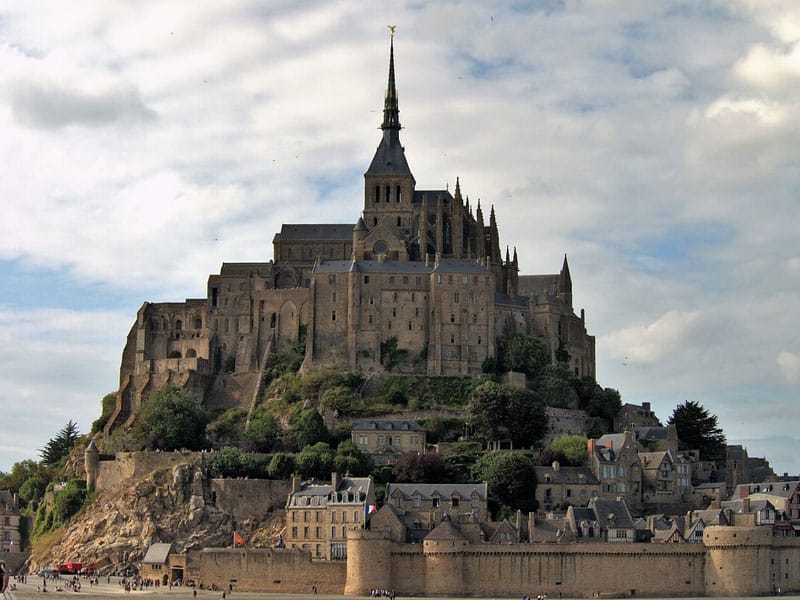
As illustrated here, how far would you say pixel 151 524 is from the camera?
82.3 meters

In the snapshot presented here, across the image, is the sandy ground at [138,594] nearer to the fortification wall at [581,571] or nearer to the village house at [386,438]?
the fortification wall at [581,571]

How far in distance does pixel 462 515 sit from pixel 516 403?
1525cm

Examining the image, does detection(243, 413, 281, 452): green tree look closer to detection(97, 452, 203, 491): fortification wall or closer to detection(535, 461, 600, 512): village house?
detection(97, 452, 203, 491): fortification wall

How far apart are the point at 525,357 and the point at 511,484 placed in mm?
18665

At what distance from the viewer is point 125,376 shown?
10575 cm

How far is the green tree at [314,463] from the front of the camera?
3322 inches

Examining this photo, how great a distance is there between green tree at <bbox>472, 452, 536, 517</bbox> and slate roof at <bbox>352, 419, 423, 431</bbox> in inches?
363

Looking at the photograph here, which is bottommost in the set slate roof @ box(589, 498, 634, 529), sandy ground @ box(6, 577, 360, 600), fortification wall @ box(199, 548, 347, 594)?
sandy ground @ box(6, 577, 360, 600)

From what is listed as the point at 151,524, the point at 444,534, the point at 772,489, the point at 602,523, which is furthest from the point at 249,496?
the point at 772,489

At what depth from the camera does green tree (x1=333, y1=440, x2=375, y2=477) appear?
84.2m

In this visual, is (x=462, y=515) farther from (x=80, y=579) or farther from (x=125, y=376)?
(x=125, y=376)

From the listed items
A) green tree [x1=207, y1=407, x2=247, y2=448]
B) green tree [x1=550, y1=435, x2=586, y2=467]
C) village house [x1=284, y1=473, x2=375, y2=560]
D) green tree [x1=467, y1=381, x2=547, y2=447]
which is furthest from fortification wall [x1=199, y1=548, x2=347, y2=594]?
green tree [x1=207, y1=407, x2=247, y2=448]

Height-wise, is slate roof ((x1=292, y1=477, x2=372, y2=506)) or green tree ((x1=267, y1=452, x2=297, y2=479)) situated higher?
green tree ((x1=267, y1=452, x2=297, y2=479))

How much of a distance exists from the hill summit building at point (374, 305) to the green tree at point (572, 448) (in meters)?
11.0
